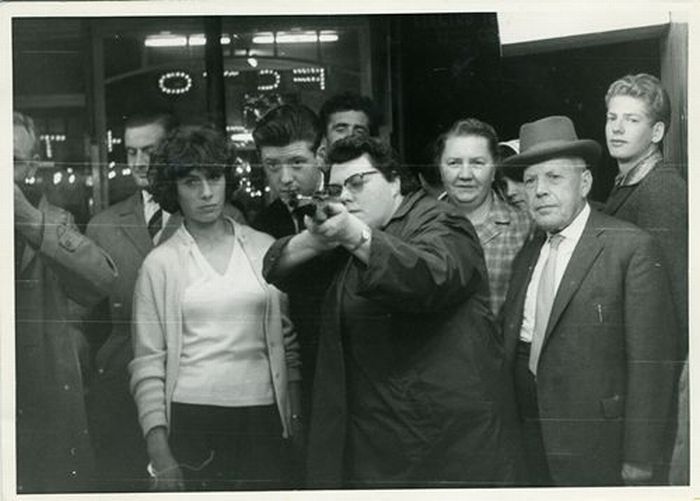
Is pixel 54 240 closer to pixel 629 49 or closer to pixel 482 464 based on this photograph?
pixel 482 464

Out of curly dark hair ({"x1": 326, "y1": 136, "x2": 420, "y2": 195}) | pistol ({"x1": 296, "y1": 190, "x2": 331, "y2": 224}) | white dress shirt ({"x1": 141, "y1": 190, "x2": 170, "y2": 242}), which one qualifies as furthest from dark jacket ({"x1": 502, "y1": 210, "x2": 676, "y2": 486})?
white dress shirt ({"x1": 141, "y1": 190, "x2": 170, "y2": 242})

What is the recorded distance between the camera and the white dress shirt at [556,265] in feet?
16.9

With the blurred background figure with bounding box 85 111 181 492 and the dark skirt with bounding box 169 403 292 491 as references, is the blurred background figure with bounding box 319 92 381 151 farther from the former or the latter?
the dark skirt with bounding box 169 403 292 491

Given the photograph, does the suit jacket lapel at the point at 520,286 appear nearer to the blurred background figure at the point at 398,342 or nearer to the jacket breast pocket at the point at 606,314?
the blurred background figure at the point at 398,342

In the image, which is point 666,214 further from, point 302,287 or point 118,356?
point 118,356

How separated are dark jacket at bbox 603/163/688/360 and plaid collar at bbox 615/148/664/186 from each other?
0.05 ft

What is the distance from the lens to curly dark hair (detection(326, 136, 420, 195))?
511 cm

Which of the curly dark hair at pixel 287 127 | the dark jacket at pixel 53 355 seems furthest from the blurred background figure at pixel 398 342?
the dark jacket at pixel 53 355

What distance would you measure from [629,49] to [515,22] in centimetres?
47

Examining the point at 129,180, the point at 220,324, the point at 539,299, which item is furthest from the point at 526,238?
the point at 129,180

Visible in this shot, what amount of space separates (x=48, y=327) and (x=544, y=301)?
2026 millimetres

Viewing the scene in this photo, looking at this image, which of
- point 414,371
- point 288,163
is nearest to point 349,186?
point 288,163

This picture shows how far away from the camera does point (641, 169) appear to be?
16.9ft

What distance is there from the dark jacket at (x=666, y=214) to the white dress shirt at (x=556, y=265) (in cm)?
12
